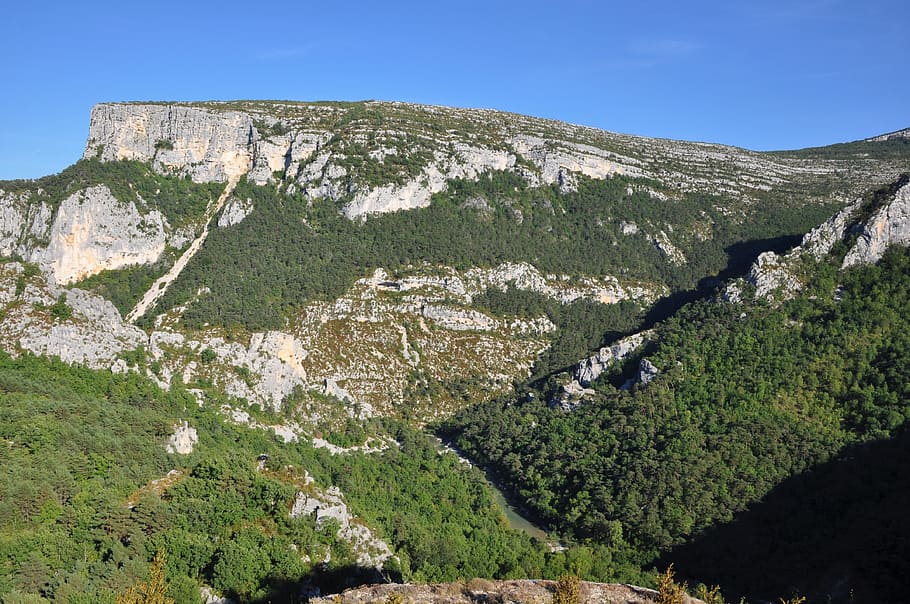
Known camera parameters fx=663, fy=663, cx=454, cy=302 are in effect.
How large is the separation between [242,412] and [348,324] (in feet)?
77.2

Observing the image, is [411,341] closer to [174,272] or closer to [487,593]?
[174,272]

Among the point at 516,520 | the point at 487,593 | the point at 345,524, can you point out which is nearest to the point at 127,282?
the point at 345,524

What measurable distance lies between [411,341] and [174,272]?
1496 inches

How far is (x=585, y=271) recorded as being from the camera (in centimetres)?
11975

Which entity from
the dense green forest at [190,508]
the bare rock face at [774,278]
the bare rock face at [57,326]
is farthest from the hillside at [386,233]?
the bare rock face at [774,278]

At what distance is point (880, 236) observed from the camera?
285 feet

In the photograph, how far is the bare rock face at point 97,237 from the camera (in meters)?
94.9

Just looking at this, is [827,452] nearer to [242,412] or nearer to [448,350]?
[448,350]

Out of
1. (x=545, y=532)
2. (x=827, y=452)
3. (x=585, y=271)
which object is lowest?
(x=545, y=532)

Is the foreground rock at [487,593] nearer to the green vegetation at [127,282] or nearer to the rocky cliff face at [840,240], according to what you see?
the rocky cliff face at [840,240]

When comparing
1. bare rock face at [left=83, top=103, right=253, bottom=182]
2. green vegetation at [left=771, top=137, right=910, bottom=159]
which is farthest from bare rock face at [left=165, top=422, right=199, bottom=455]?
green vegetation at [left=771, top=137, right=910, bottom=159]

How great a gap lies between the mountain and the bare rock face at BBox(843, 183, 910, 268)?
294 millimetres

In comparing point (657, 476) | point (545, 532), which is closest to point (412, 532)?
point (545, 532)

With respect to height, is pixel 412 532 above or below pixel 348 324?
below
